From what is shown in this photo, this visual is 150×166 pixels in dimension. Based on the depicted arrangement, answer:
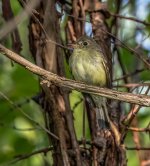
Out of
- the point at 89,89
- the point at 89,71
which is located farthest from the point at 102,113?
the point at 89,89

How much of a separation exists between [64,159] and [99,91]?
869 mm

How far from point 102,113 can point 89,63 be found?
0.77 m

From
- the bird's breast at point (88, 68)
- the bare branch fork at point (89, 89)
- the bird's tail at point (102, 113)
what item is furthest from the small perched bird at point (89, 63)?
the bare branch fork at point (89, 89)

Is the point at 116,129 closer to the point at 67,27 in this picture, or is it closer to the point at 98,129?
the point at 98,129

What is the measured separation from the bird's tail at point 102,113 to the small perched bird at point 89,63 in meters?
0.28

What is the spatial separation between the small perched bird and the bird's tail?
0.28 metres

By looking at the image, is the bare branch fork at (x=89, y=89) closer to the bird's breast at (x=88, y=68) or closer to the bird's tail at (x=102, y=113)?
the bird's tail at (x=102, y=113)

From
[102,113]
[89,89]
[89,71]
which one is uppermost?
[89,71]

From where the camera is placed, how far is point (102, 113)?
10.7ft

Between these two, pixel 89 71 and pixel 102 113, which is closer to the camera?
pixel 102 113

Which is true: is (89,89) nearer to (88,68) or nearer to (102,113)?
(102,113)

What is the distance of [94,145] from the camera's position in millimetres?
3092

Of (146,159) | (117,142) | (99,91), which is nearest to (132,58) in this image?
(146,159)

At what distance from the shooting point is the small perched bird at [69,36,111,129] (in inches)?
148
